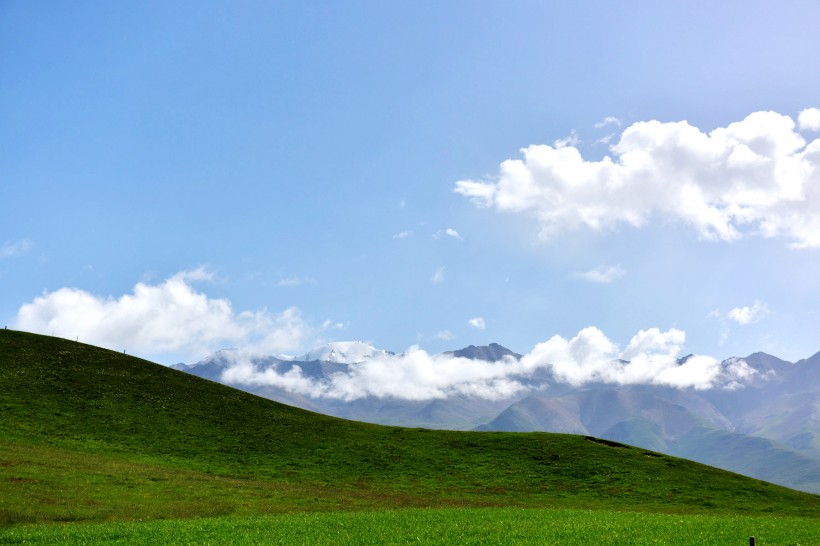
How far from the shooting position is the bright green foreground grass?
117ft

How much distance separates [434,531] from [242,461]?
5460 cm

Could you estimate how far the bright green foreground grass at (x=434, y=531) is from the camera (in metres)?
35.8

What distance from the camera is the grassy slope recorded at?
5966cm

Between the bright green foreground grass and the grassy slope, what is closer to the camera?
the bright green foreground grass

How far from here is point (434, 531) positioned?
132 feet

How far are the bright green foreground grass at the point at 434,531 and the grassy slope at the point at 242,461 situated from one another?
30.5 feet

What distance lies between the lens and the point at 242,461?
86.8 m

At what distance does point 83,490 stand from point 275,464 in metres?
33.3

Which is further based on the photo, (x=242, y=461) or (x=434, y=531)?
(x=242, y=461)

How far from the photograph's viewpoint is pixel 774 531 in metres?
39.9

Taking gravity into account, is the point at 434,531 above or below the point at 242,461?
above

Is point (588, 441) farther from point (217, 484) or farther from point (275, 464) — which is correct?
point (217, 484)

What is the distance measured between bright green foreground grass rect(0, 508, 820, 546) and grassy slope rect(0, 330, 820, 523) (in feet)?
30.5

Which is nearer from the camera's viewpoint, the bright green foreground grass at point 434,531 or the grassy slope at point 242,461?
the bright green foreground grass at point 434,531
